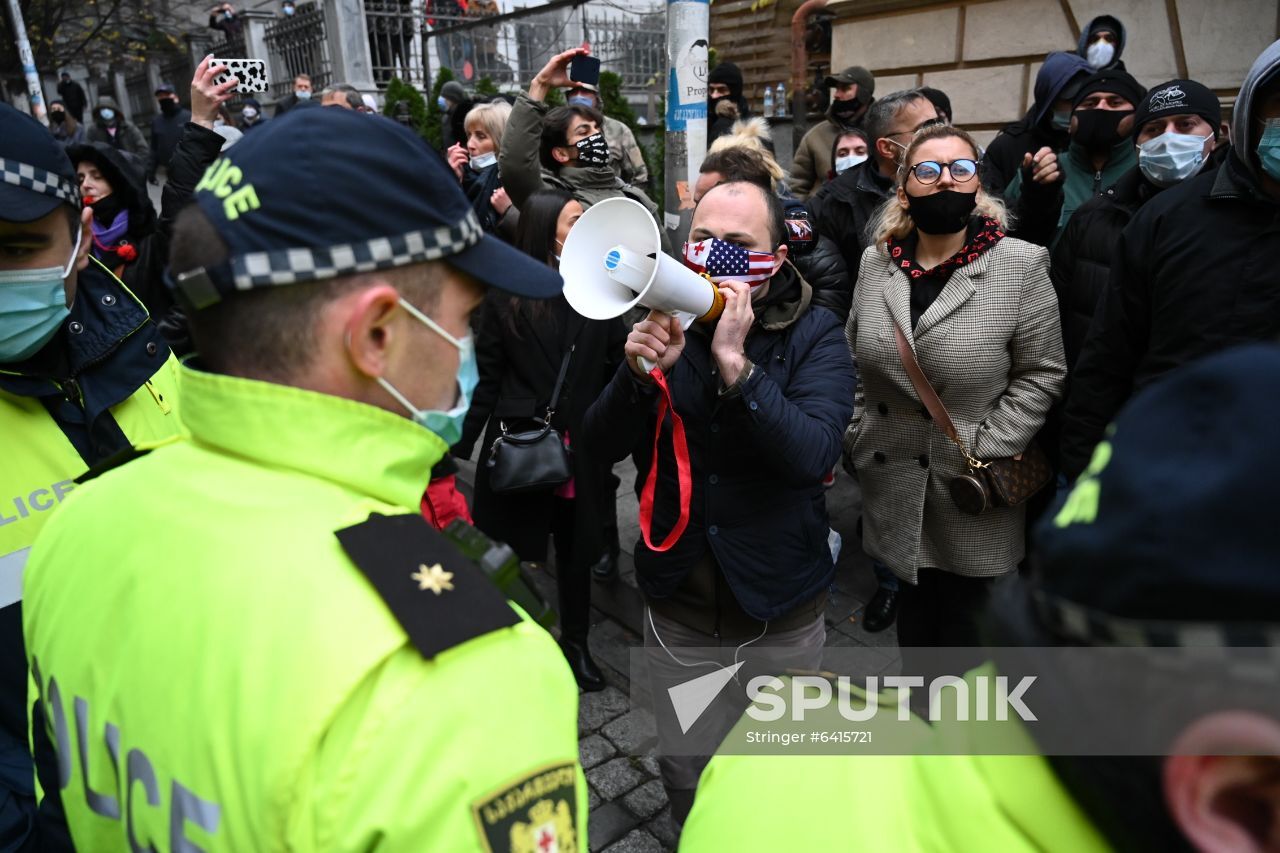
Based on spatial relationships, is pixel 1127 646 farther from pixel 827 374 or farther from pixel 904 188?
pixel 904 188

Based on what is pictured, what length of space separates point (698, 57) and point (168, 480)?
400cm

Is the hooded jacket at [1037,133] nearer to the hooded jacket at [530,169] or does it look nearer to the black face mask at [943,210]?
the black face mask at [943,210]

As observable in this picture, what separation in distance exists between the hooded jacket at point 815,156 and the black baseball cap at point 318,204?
5.21 meters

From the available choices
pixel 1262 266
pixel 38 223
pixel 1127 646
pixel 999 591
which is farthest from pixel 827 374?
pixel 38 223

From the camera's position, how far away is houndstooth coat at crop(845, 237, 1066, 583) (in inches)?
116

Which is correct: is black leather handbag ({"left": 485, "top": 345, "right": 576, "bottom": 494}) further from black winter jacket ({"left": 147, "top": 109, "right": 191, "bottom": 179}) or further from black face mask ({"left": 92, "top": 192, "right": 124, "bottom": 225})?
black winter jacket ({"left": 147, "top": 109, "right": 191, "bottom": 179})

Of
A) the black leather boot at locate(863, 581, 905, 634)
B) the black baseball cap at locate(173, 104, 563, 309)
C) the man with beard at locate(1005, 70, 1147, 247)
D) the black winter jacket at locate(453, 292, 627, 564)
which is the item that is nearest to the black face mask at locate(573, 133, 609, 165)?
the black winter jacket at locate(453, 292, 627, 564)

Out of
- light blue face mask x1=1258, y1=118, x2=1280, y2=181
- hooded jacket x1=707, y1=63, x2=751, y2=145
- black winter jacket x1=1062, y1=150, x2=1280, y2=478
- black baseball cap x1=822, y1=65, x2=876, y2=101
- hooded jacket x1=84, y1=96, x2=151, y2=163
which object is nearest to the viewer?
light blue face mask x1=1258, y1=118, x2=1280, y2=181

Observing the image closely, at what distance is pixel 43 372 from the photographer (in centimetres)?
200

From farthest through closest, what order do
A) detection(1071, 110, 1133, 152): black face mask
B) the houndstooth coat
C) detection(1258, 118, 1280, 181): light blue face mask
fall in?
detection(1071, 110, 1133, 152): black face mask, the houndstooth coat, detection(1258, 118, 1280, 181): light blue face mask

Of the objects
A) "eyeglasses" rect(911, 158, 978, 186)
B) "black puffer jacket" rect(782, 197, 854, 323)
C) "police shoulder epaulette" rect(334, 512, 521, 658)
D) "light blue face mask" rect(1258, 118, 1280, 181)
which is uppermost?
"light blue face mask" rect(1258, 118, 1280, 181)

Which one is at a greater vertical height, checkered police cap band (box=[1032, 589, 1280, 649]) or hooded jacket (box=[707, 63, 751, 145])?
hooded jacket (box=[707, 63, 751, 145])

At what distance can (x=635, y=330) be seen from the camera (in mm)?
2262

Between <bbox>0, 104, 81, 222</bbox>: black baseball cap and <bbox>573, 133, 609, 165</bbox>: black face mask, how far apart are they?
10.2 feet
